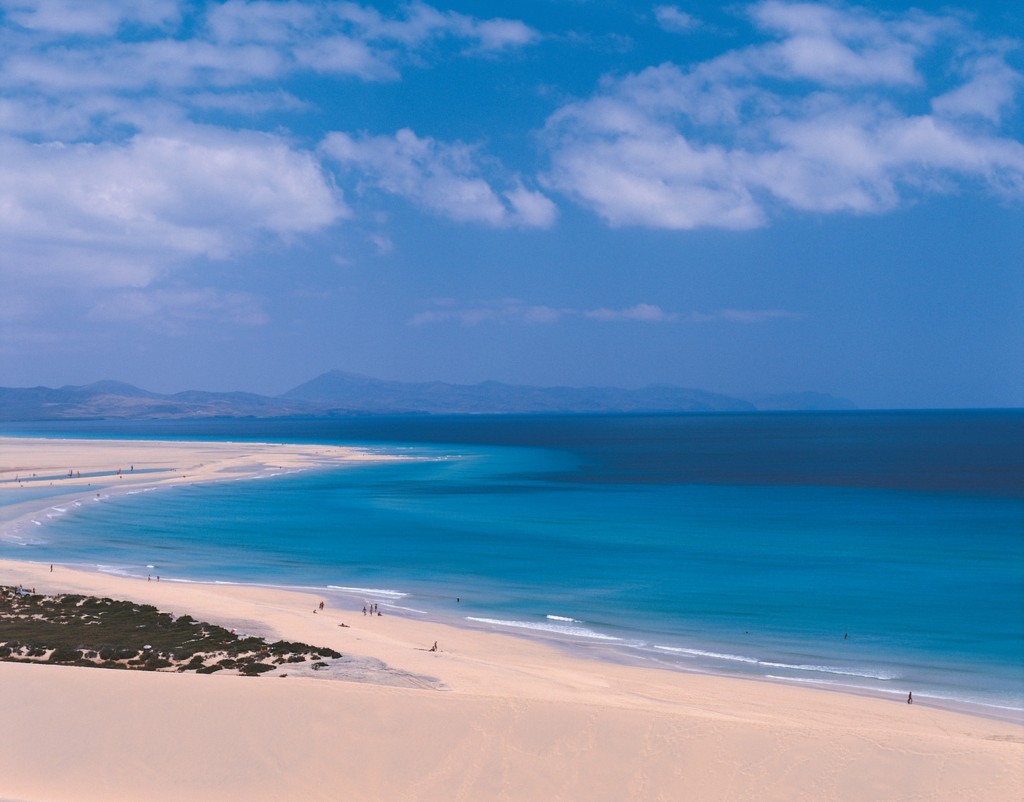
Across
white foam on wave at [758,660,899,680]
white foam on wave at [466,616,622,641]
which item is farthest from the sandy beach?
white foam on wave at [466,616,622,641]

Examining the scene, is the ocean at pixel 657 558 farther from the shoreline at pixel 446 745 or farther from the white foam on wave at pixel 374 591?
the shoreline at pixel 446 745

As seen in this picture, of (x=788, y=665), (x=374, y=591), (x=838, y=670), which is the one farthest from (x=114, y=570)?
(x=838, y=670)

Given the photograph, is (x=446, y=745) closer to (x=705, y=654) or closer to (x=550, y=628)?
(x=705, y=654)

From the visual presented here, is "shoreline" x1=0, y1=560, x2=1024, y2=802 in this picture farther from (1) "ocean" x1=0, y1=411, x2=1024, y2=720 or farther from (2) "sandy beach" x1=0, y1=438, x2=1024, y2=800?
(1) "ocean" x1=0, y1=411, x2=1024, y2=720

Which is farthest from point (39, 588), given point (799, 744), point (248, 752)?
point (799, 744)

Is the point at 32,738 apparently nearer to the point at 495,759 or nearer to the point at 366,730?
the point at 366,730

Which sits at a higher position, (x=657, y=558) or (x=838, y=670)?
(x=657, y=558)

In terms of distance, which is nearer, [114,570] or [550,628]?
[550,628]

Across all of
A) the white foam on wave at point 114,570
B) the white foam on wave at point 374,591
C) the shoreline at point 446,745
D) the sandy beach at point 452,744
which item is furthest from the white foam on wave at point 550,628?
the white foam on wave at point 114,570
